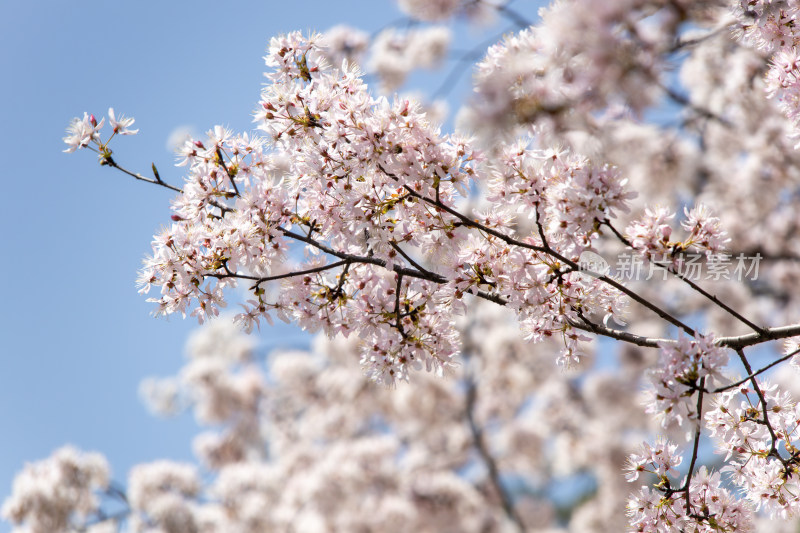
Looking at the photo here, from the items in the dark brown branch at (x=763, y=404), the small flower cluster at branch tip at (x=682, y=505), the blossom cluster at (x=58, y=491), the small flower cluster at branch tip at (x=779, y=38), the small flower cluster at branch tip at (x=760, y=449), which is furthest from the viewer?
the blossom cluster at (x=58, y=491)

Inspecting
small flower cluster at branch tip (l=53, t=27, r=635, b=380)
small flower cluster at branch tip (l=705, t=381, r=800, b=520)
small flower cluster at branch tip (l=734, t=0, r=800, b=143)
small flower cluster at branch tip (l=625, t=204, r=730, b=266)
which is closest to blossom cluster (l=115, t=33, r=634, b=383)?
small flower cluster at branch tip (l=53, t=27, r=635, b=380)

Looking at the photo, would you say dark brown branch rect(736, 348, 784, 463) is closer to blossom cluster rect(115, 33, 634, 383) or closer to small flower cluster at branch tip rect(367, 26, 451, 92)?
blossom cluster rect(115, 33, 634, 383)

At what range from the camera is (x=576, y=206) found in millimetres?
2596

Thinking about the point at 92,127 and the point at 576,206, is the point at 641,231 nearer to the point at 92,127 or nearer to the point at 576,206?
the point at 576,206

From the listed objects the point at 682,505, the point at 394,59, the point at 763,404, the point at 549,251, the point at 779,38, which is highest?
the point at 394,59

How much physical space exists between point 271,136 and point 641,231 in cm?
179

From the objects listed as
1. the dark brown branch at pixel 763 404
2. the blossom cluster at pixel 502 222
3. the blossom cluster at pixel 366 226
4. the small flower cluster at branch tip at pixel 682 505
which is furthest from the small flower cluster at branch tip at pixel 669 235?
the small flower cluster at branch tip at pixel 682 505

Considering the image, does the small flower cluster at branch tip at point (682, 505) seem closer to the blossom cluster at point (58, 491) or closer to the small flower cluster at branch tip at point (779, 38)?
the small flower cluster at branch tip at point (779, 38)

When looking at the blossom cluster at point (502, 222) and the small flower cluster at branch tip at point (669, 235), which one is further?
the small flower cluster at branch tip at point (669, 235)

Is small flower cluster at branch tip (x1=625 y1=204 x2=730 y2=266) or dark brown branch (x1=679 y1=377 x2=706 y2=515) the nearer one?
dark brown branch (x1=679 y1=377 x2=706 y2=515)

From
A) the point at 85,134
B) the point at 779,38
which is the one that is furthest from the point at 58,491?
the point at 779,38

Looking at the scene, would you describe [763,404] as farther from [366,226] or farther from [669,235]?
[366,226]

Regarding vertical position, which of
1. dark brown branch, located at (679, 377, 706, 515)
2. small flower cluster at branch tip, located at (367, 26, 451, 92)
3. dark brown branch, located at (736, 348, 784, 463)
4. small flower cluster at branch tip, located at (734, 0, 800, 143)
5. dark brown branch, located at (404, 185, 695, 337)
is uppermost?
small flower cluster at branch tip, located at (367, 26, 451, 92)

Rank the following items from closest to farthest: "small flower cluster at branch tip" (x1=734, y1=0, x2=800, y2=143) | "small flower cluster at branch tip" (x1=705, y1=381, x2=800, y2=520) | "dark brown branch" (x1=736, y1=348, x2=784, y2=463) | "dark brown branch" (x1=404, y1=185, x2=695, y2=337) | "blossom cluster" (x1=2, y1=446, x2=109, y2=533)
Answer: "dark brown branch" (x1=404, y1=185, x2=695, y2=337), "dark brown branch" (x1=736, y1=348, x2=784, y2=463), "small flower cluster at branch tip" (x1=705, y1=381, x2=800, y2=520), "small flower cluster at branch tip" (x1=734, y1=0, x2=800, y2=143), "blossom cluster" (x1=2, y1=446, x2=109, y2=533)
